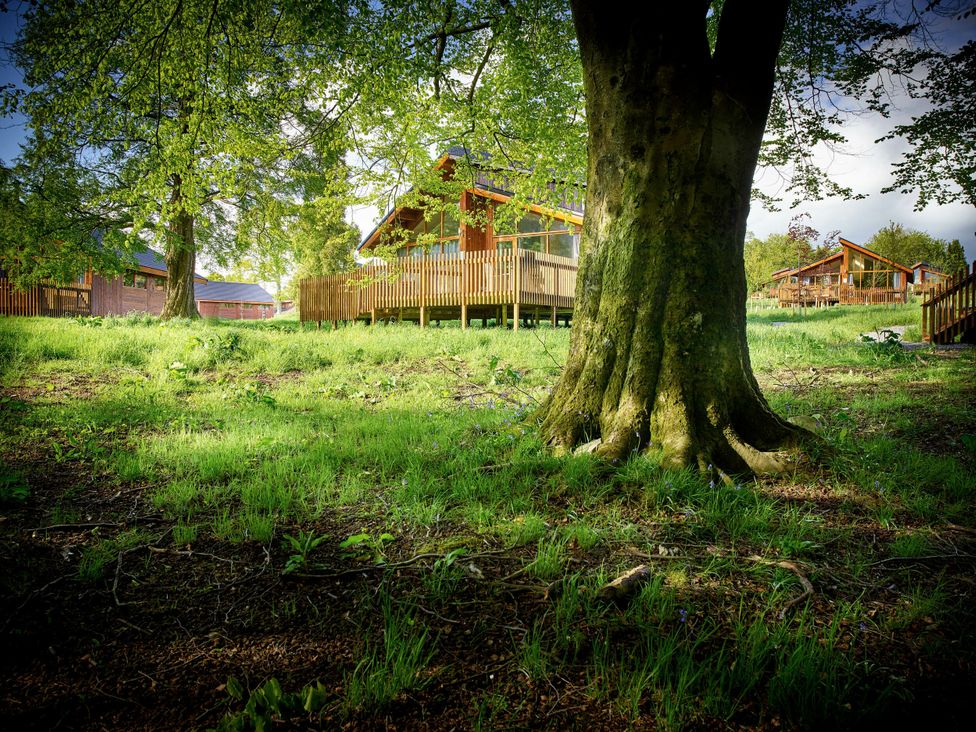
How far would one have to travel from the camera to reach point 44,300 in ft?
70.4

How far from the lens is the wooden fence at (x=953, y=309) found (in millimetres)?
9547

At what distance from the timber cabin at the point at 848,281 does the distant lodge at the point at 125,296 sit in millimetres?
40033

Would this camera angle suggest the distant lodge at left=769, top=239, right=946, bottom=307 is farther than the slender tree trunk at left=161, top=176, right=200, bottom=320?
Yes

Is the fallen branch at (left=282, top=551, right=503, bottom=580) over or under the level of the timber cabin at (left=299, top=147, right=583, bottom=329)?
under

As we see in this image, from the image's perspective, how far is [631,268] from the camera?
327 cm

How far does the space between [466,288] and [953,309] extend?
1084 cm

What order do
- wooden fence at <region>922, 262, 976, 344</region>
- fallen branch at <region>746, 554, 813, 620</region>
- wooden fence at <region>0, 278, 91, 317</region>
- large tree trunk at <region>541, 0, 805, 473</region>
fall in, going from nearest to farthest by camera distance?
fallen branch at <region>746, 554, 813, 620</region>, large tree trunk at <region>541, 0, 805, 473</region>, wooden fence at <region>922, 262, 976, 344</region>, wooden fence at <region>0, 278, 91, 317</region>

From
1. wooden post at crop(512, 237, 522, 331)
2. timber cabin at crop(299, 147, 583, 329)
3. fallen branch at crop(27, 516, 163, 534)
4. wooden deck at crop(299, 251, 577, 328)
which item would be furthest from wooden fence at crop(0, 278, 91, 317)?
fallen branch at crop(27, 516, 163, 534)

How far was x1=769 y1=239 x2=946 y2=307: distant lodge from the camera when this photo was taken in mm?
35719

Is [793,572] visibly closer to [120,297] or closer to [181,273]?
[181,273]

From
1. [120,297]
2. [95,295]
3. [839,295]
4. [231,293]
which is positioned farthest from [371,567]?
[231,293]

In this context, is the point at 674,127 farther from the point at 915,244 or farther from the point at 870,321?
the point at 915,244

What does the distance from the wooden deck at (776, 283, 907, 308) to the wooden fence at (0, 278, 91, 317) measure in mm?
43263

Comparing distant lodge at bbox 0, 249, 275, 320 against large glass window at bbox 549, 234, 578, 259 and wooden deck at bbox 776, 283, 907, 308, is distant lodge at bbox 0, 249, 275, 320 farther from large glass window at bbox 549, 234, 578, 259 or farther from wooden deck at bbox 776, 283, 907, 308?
wooden deck at bbox 776, 283, 907, 308
